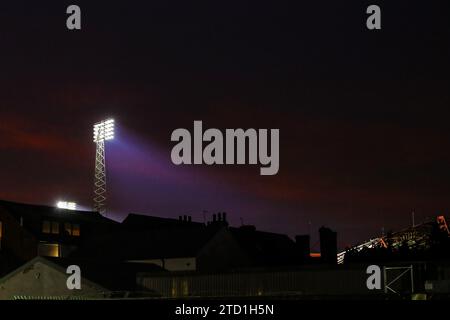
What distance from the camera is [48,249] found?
82.1 m

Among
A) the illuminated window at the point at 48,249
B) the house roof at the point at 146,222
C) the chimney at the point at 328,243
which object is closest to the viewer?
the chimney at the point at 328,243

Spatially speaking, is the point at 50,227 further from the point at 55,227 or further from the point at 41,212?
the point at 41,212

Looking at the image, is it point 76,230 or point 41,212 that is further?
point 76,230

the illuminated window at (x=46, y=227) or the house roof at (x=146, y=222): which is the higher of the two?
the house roof at (x=146, y=222)

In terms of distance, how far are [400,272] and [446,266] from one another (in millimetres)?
2972

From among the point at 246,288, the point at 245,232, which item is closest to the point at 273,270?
the point at 246,288

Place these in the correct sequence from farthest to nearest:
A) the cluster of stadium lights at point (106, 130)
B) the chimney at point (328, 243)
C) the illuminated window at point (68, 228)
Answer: the cluster of stadium lights at point (106, 130) < the illuminated window at point (68, 228) < the chimney at point (328, 243)

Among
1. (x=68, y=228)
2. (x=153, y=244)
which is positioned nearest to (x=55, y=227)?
(x=68, y=228)

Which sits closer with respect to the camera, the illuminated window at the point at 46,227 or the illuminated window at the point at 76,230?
the illuminated window at the point at 46,227

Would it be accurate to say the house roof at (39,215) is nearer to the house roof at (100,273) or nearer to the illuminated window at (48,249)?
the illuminated window at (48,249)

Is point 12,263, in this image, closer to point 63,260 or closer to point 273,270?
point 63,260

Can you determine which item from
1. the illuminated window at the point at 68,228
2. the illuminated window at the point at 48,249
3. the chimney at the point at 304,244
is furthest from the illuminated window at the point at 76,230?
the chimney at the point at 304,244

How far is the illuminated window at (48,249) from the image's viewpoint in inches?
3182
